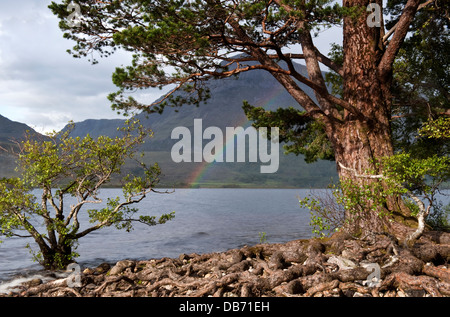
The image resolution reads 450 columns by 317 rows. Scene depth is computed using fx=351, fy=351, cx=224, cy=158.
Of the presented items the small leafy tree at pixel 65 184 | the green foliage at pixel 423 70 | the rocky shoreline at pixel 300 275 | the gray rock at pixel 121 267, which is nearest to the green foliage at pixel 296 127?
the green foliage at pixel 423 70

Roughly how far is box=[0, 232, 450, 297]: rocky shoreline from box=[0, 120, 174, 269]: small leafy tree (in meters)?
2.08

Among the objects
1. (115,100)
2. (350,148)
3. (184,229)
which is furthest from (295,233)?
(115,100)

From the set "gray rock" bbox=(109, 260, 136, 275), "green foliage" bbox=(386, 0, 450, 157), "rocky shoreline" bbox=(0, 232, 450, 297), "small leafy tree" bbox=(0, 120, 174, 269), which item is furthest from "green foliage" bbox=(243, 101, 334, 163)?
"gray rock" bbox=(109, 260, 136, 275)

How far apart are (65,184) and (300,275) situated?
9801 mm

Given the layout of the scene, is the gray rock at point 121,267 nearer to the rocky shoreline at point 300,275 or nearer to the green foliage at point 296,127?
the rocky shoreline at point 300,275

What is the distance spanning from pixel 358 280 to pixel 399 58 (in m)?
15.1

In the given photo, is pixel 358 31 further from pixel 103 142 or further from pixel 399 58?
pixel 103 142

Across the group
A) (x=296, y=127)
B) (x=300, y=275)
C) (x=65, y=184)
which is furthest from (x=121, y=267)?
(x=296, y=127)

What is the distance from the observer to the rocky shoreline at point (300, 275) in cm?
700

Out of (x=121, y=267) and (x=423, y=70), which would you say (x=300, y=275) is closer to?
(x=121, y=267)

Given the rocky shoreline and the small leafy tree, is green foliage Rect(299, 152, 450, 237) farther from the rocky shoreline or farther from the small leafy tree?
the small leafy tree

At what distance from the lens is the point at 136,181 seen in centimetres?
1308

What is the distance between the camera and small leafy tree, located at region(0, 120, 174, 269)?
1159 centimetres

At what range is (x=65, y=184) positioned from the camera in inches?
529
